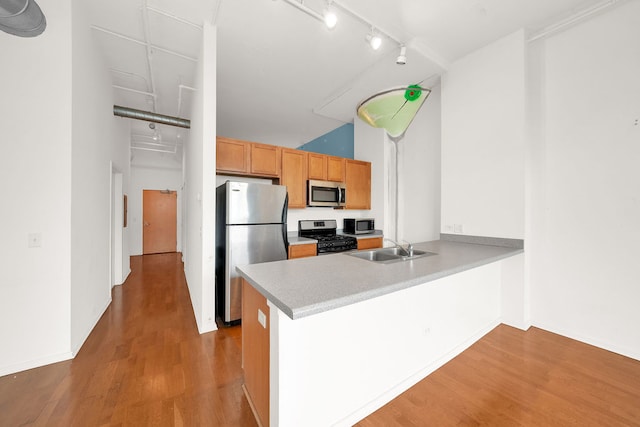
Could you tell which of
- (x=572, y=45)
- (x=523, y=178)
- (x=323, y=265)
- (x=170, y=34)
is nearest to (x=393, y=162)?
(x=323, y=265)

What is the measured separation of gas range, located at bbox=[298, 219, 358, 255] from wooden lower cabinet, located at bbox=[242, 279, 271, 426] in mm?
1897

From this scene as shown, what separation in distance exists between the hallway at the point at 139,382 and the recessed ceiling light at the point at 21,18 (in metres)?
2.53

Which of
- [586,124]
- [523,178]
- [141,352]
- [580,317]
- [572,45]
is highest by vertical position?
[572,45]

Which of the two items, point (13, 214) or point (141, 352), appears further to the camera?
point (141, 352)

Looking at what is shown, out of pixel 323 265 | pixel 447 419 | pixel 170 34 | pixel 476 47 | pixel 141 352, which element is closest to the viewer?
pixel 447 419

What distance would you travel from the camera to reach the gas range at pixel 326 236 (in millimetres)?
3426

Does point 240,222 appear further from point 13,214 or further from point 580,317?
point 580,317

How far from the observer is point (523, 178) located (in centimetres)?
237

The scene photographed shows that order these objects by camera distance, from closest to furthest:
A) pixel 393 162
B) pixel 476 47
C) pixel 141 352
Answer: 1. pixel 393 162
2. pixel 141 352
3. pixel 476 47

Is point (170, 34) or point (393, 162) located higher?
point (170, 34)

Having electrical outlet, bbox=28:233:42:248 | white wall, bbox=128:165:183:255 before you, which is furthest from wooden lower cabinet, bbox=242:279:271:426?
white wall, bbox=128:165:183:255

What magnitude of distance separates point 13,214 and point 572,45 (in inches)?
202

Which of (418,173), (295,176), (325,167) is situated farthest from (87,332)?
(418,173)

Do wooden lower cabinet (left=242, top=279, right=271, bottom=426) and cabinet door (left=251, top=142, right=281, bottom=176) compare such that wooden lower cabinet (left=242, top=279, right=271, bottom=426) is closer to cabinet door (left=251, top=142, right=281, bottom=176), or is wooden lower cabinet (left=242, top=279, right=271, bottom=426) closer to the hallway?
the hallway
